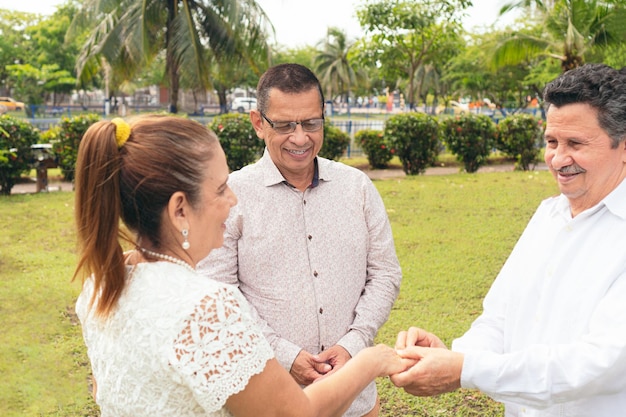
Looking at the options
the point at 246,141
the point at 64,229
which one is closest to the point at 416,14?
the point at 246,141

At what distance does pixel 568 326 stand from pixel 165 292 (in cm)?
137

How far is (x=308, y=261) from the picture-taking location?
2.71 meters

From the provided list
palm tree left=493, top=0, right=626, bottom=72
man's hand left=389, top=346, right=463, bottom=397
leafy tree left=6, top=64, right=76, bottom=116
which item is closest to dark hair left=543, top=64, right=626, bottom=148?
man's hand left=389, top=346, right=463, bottom=397

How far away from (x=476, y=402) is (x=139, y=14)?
1716cm

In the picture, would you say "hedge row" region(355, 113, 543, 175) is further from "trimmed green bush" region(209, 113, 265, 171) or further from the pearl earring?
the pearl earring

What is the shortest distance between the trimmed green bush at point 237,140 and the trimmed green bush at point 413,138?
3327 millimetres

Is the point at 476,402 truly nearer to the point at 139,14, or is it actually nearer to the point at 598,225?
the point at 598,225

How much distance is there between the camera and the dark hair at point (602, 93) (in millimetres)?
2168

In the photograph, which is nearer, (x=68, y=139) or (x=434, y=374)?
(x=434, y=374)

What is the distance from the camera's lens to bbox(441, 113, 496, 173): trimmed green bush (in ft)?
48.3

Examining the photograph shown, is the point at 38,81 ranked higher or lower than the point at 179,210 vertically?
higher

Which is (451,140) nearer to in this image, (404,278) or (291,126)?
(404,278)

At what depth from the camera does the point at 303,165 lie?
110 inches

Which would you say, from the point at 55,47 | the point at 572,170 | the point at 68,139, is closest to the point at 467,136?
the point at 68,139
